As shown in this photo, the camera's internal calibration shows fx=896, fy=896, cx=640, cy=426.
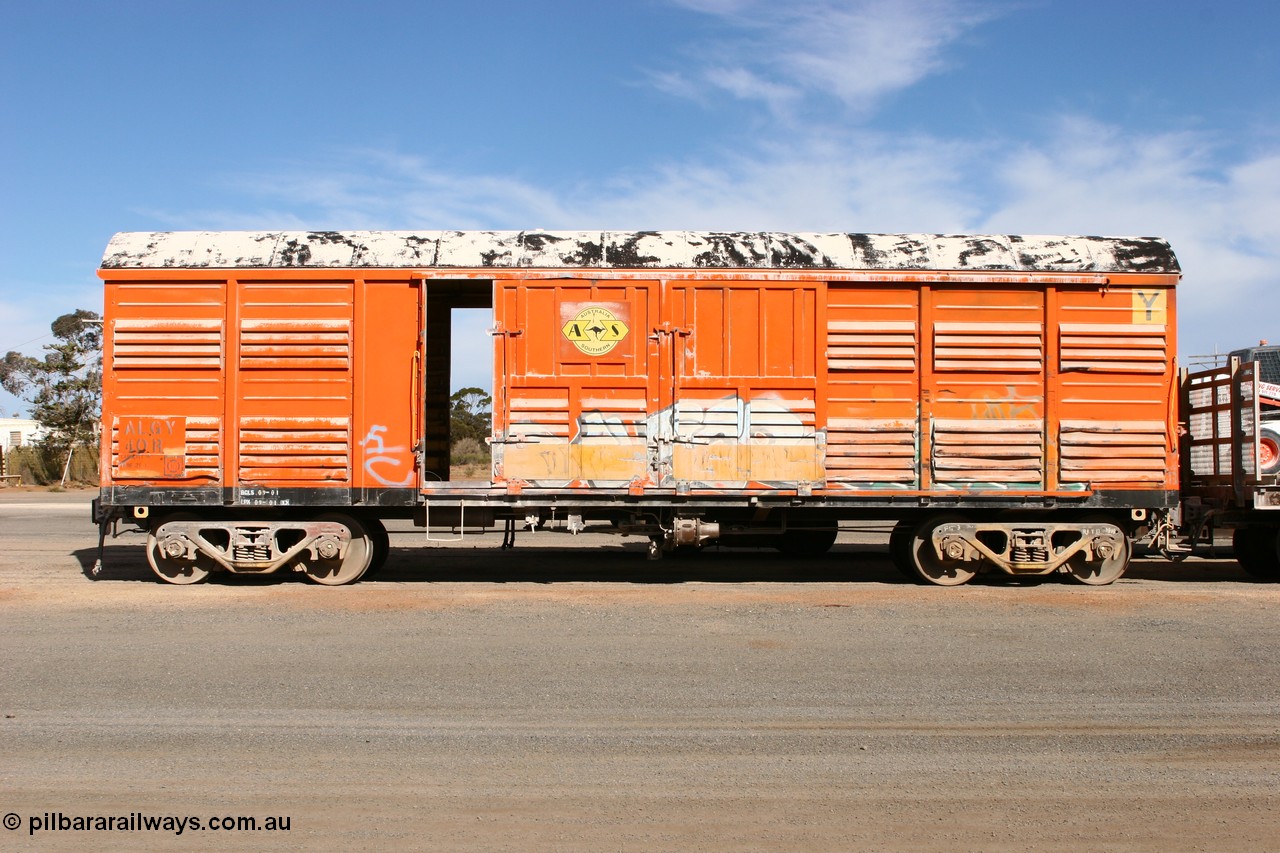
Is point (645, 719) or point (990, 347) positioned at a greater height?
point (990, 347)

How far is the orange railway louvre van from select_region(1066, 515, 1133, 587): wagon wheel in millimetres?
299

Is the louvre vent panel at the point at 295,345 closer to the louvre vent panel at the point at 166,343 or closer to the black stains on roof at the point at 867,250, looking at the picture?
the louvre vent panel at the point at 166,343

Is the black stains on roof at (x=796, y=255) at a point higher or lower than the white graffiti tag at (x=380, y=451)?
higher

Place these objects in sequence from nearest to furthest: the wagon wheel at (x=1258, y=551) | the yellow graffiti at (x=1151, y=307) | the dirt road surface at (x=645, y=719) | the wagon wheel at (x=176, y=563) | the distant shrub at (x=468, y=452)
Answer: the dirt road surface at (x=645, y=719), the yellow graffiti at (x=1151, y=307), the wagon wheel at (x=176, y=563), the wagon wheel at (x=1258, y=551), the distant shrub at (x=468, y=452)

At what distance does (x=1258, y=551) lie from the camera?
34.7ft

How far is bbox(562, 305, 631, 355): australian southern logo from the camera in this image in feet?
31.4

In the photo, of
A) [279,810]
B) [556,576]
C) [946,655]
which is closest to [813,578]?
[556,576]

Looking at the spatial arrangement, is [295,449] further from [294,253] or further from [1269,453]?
[1269,453]

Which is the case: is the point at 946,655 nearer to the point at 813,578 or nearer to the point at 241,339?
the point at 813,578

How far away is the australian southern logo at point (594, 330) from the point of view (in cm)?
959

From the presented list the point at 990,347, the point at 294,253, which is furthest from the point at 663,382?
the point at 294,253

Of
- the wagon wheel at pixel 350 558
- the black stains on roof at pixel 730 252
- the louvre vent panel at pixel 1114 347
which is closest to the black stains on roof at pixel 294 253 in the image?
the wagon wheel at pixel 350 558

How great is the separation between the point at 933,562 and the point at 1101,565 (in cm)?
188

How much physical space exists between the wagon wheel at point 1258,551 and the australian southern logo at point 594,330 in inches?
295
